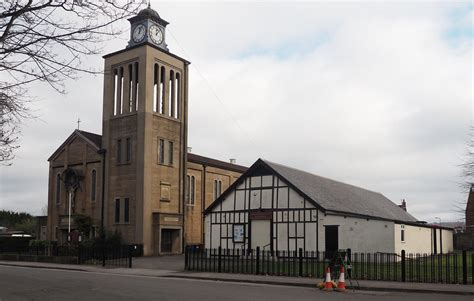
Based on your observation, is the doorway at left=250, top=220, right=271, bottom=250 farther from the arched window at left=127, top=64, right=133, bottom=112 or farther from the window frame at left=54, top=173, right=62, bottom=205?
the window frame at left=54, top=173, right=62, bottom=205

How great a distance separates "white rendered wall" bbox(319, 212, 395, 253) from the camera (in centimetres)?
3386

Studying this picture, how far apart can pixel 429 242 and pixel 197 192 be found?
833 inches

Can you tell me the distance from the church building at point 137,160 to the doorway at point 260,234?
10.5m

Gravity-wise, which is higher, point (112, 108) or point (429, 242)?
point (112, 108)

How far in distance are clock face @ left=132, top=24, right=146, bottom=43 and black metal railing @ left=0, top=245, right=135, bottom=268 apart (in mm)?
17721

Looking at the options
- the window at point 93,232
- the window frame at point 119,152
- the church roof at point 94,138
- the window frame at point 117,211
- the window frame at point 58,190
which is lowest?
the window at point 93,232

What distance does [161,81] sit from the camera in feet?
155

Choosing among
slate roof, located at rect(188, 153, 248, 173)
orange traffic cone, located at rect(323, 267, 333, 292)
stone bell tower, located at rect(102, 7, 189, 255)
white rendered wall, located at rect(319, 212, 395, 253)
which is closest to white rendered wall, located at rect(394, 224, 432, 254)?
white rendered wall, located at rect(319, 212, 395, 253)

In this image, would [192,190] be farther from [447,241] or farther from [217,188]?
[447,241]

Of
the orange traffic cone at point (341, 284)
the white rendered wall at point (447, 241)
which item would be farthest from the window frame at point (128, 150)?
the white rendered wall at point (447, 241)

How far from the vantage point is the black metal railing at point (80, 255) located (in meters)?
33.5

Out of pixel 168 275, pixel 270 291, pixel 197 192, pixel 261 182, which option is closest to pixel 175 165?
pixel 197 192

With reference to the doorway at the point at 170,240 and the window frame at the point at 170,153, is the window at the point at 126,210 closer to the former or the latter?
the doorway at the point at 170,240

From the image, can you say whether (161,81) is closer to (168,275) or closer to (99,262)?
(99,262)
